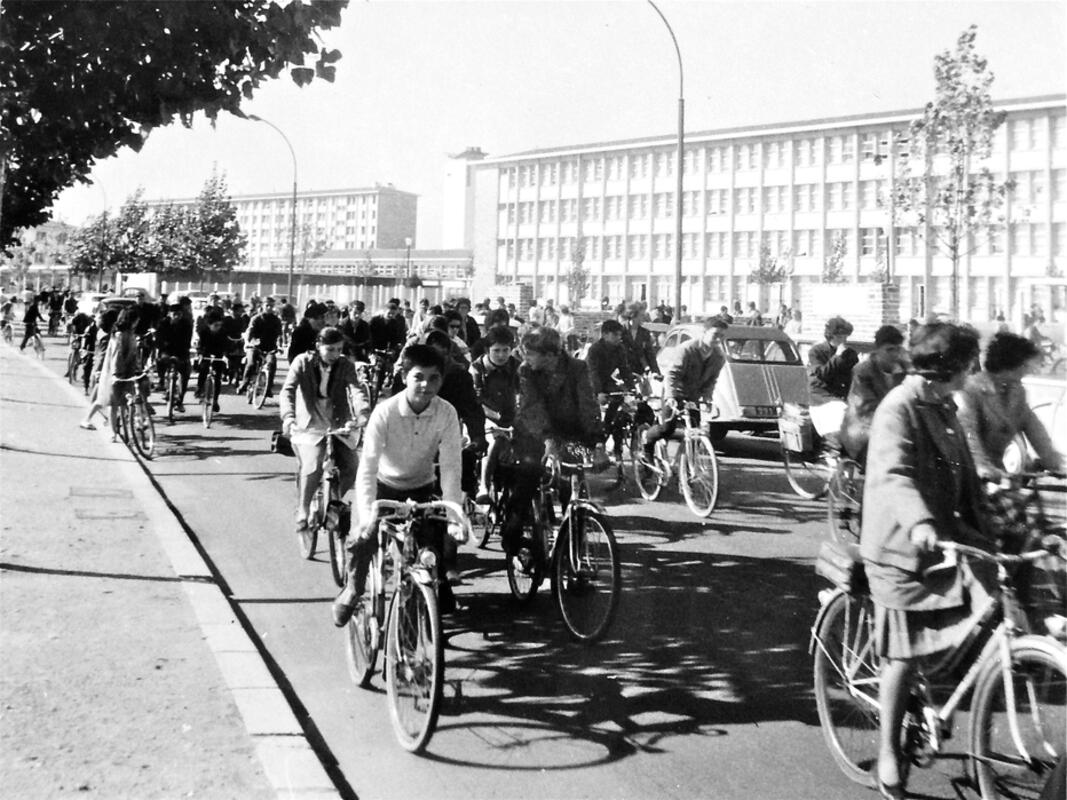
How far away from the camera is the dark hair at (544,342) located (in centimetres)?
761

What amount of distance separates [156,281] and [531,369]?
4889 centimetres

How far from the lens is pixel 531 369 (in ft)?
25.2

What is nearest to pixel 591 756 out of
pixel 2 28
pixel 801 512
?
pixel 2 28

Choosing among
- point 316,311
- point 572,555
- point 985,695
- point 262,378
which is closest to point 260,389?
point 262,378

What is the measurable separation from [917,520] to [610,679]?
2173 mm

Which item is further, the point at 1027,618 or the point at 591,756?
the point at 591,756

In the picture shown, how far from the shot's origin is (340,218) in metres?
172

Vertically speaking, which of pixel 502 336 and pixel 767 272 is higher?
pixel 767 272

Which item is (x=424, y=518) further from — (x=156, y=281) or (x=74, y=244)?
(x=74, y=244)

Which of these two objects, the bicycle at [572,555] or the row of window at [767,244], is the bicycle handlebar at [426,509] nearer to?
the bicycle at [572,555]

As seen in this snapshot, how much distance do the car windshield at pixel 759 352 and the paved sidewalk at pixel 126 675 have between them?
29.4ft

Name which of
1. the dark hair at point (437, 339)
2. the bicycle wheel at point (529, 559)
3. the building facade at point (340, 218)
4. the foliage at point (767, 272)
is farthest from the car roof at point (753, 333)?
the building facade at point (340, 218)

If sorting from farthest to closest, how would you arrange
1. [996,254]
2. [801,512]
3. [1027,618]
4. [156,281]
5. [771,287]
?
[771,287] < [996,254] < [156,281] < [801,512] < [1027,618]

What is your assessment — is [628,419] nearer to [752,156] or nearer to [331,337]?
[331,337]
